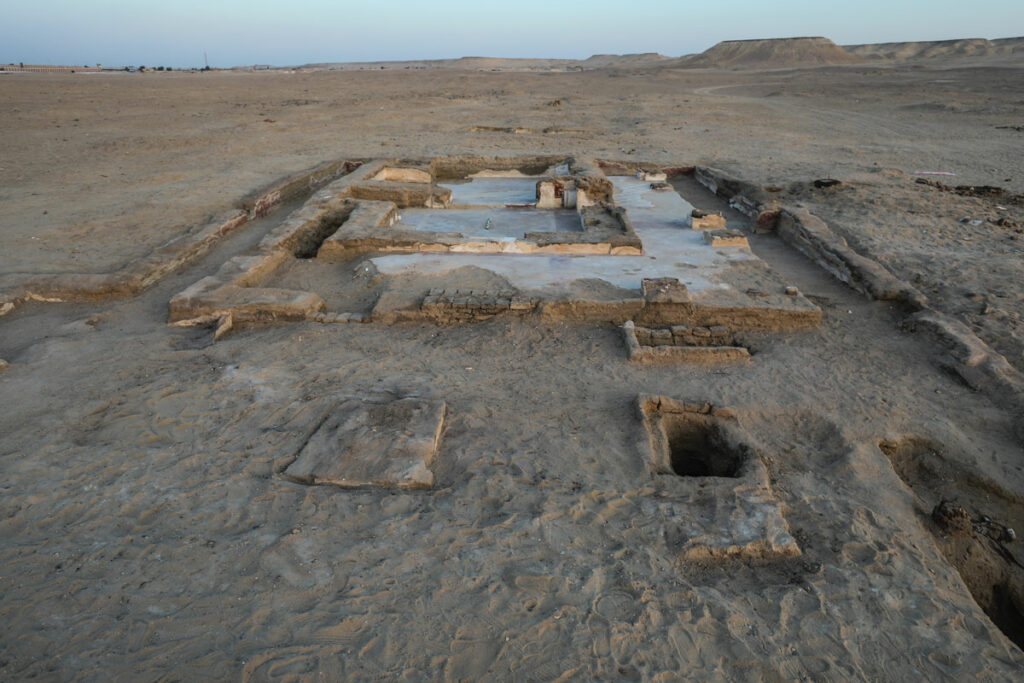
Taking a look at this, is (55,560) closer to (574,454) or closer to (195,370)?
(195,370)

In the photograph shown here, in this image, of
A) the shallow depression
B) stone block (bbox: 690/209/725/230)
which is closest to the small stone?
the shallow depression

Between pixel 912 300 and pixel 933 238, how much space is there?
104 inches

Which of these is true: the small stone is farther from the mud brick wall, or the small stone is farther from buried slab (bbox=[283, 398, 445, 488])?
buried slab (bbox=[283, 398, 445, 488])

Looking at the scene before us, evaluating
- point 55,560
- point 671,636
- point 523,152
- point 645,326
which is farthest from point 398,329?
point 523,152

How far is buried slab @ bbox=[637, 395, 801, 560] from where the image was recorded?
295cm

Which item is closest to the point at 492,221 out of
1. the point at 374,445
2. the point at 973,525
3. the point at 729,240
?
the point at 729,240

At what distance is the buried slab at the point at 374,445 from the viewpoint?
3.39m

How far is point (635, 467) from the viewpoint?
3.54m

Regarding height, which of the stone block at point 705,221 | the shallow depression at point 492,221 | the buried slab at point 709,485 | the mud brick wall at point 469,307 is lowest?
the buried slab at point 709,485

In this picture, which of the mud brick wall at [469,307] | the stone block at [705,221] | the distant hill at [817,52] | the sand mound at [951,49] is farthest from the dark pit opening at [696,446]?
the sand mound at [951,49]

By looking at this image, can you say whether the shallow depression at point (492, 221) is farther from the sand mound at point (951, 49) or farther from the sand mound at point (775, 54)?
the sand mound at point (951, 49)

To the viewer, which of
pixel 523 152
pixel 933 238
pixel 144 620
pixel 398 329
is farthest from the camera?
pixel 523 152

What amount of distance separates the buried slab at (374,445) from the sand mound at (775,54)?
68327 millimetres

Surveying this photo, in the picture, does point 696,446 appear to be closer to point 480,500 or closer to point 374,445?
point 480,500
